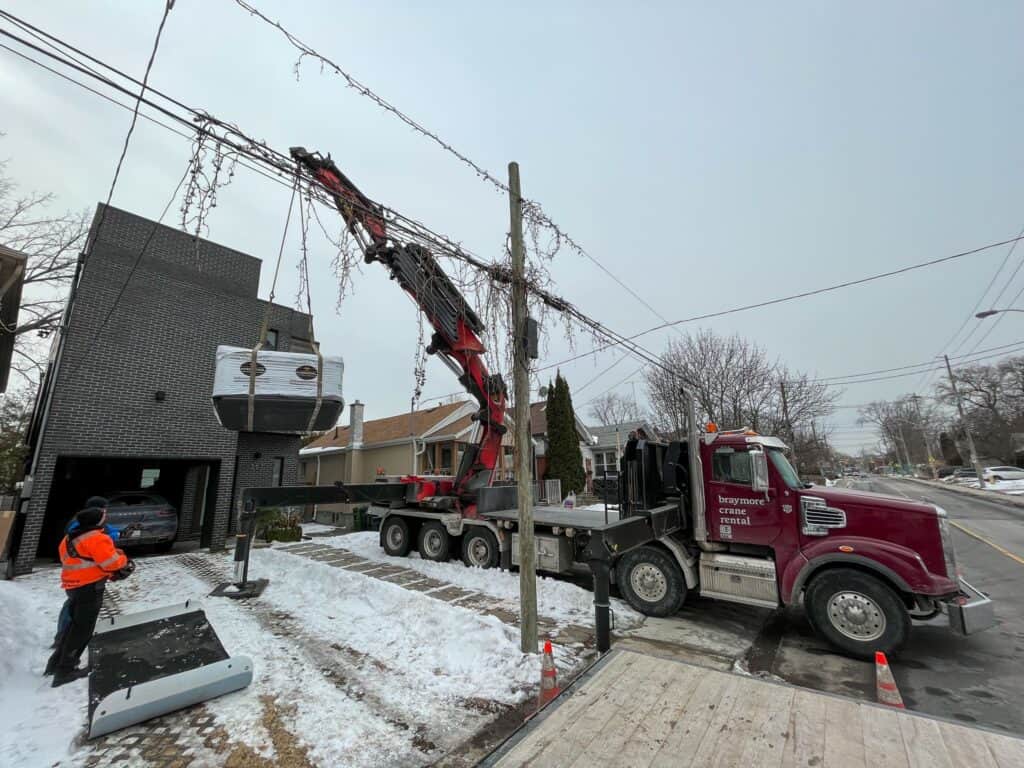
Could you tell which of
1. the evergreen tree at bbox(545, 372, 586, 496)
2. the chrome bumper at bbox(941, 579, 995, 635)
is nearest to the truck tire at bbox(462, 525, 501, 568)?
the chrome bumper at bbox(941, 579, 995, 635)

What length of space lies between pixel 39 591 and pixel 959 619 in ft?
42.0

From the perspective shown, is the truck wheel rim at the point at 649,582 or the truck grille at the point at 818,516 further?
the truck wheel rim at the point at 649,582

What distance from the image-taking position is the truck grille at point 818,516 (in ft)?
17.1

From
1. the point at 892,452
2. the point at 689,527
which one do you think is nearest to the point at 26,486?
the point at 689,527

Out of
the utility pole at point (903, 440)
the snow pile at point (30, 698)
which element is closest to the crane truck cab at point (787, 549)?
the snow pile at point (30, 698)

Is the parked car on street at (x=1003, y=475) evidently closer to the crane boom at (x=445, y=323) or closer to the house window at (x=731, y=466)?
the house window at (x=731, y=466)

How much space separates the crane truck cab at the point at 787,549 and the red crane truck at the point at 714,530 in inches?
0.5

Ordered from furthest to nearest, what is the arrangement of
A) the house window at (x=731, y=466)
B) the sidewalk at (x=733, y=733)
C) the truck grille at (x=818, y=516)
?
the house window at (x=731, y=466) < the truck grille at (x=818, y=516) < the sidewalk at (x=733, y=733)

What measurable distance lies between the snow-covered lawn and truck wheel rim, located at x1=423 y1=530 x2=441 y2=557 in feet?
5.90

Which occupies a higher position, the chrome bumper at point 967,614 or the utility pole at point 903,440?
the utility pole at point 903,440

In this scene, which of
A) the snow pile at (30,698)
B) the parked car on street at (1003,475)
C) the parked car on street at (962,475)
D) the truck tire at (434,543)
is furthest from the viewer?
the parked car on street at (962,475)

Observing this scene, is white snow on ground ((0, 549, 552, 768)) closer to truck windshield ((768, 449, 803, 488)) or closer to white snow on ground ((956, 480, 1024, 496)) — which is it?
truck windshield ((768, 449, 803, 488))

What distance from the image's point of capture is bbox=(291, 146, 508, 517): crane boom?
17.4ft

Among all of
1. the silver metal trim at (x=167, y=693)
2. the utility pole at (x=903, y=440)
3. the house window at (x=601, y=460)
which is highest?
the utility pole at (x=903, y=440)
